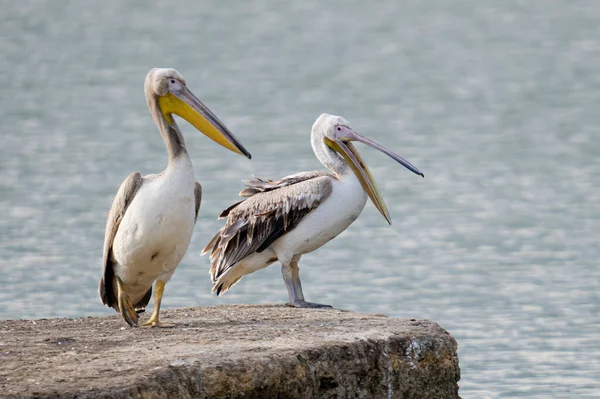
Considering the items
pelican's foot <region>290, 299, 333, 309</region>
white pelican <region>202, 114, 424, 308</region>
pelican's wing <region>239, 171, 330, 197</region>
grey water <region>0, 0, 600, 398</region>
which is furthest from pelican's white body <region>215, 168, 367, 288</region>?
grey water <region>0, 0, 600, 398</region>

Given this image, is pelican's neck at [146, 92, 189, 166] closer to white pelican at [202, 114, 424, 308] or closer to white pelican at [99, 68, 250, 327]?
white pelican at [99, 68, 250, 327]

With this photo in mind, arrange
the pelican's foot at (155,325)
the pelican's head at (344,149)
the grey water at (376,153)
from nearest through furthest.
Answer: the pelican's foot at (155,325) → the pelican's head at (344,149) → the grey water at (376,153)

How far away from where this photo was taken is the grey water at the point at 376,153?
558 inches

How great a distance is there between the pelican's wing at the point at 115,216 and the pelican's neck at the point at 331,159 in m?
2.07

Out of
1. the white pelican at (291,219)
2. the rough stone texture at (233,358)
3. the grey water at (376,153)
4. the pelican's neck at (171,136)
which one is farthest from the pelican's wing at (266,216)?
the grey water at (376,153)

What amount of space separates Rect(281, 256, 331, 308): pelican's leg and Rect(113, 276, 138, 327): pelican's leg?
59.2 inches

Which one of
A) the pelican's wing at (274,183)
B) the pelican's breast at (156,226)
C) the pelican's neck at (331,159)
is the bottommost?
the pelican's breast at (156,226)

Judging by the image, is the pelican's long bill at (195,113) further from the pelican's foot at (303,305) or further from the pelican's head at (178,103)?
the pelican's foot at (303,305)

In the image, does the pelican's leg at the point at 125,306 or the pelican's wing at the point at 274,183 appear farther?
the pelican's wing at the point at 274,183

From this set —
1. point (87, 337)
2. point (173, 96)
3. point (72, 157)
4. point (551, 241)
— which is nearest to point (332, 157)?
point (173, 96)

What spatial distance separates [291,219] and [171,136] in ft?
5.02

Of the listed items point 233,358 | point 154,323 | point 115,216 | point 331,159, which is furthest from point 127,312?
point 331,159

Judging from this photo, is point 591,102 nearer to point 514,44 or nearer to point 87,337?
point 514,44

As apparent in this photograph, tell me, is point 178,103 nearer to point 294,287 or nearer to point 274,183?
point 274,183
